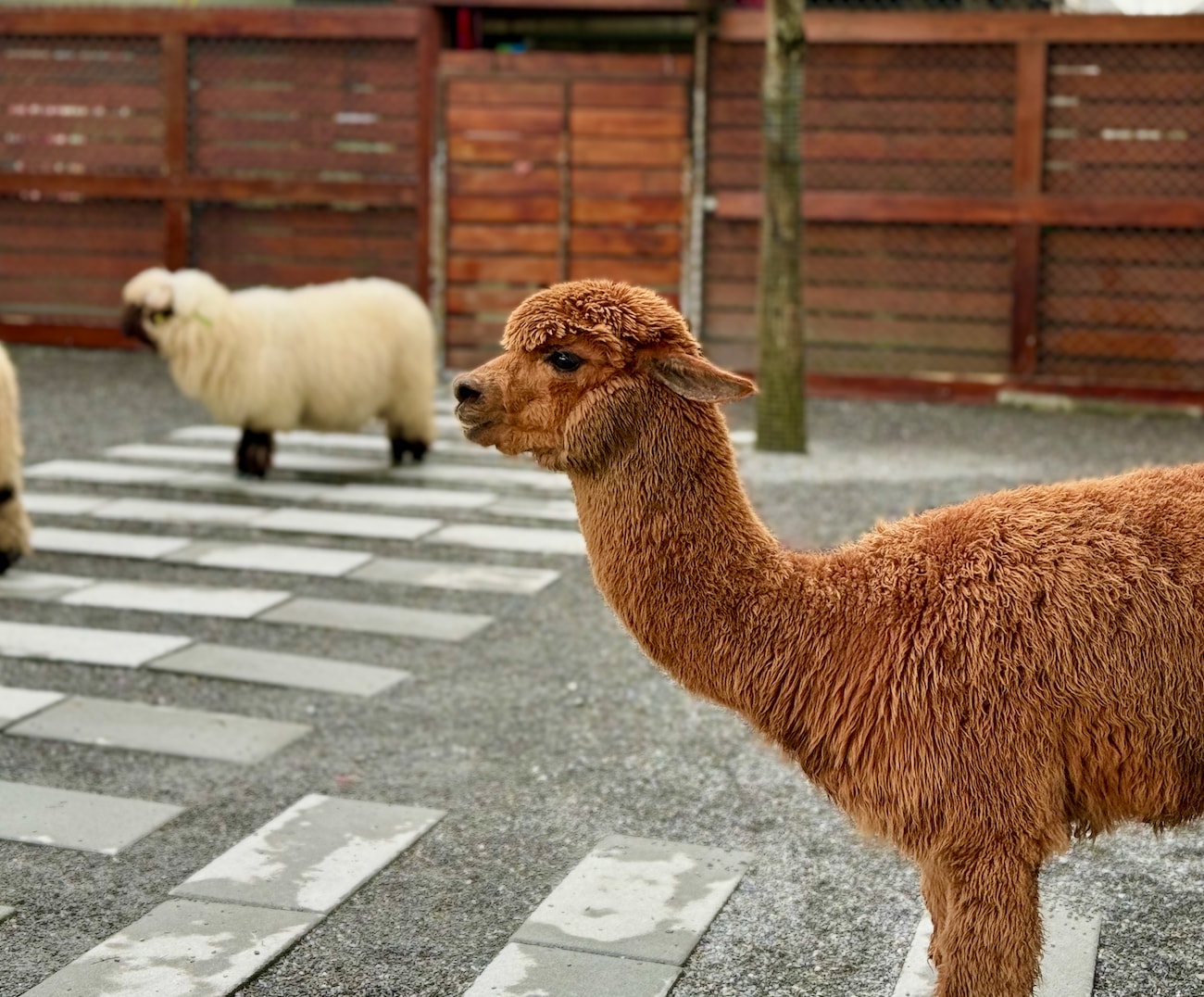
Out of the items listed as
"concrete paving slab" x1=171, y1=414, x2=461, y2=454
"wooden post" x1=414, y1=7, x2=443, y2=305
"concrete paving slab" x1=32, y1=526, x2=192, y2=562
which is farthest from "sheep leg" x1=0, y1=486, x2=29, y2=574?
"wooden post" x1=414, y1=7, x2=443, y2=305

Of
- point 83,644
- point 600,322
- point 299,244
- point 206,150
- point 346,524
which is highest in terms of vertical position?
point 206,150

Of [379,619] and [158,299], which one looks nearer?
[379,619]

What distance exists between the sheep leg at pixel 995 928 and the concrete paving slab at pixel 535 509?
224 inches

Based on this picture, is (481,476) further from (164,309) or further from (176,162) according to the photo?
(176,162)

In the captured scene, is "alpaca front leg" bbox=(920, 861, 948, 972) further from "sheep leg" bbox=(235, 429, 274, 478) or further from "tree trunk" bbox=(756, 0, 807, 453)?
"tree trunk" bbox=(756, 0, 807, 453)

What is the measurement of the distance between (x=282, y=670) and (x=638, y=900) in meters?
2.33

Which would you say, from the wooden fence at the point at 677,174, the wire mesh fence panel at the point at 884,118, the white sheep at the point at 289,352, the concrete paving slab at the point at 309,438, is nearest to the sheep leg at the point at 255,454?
the white sheep at the point at 289,352

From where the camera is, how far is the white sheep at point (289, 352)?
8.73m

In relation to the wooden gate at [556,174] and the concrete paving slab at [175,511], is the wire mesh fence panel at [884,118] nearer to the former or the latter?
the wooden gate at [556,174]

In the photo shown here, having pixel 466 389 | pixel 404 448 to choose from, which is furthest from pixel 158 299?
pixel 466 389

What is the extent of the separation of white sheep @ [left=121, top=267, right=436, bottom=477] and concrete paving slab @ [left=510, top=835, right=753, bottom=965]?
199 inches

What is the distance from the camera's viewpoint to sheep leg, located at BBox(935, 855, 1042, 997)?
2.84m

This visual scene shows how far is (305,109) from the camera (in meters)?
13.7

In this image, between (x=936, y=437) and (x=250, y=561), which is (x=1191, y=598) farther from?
(x=936, y=437)
